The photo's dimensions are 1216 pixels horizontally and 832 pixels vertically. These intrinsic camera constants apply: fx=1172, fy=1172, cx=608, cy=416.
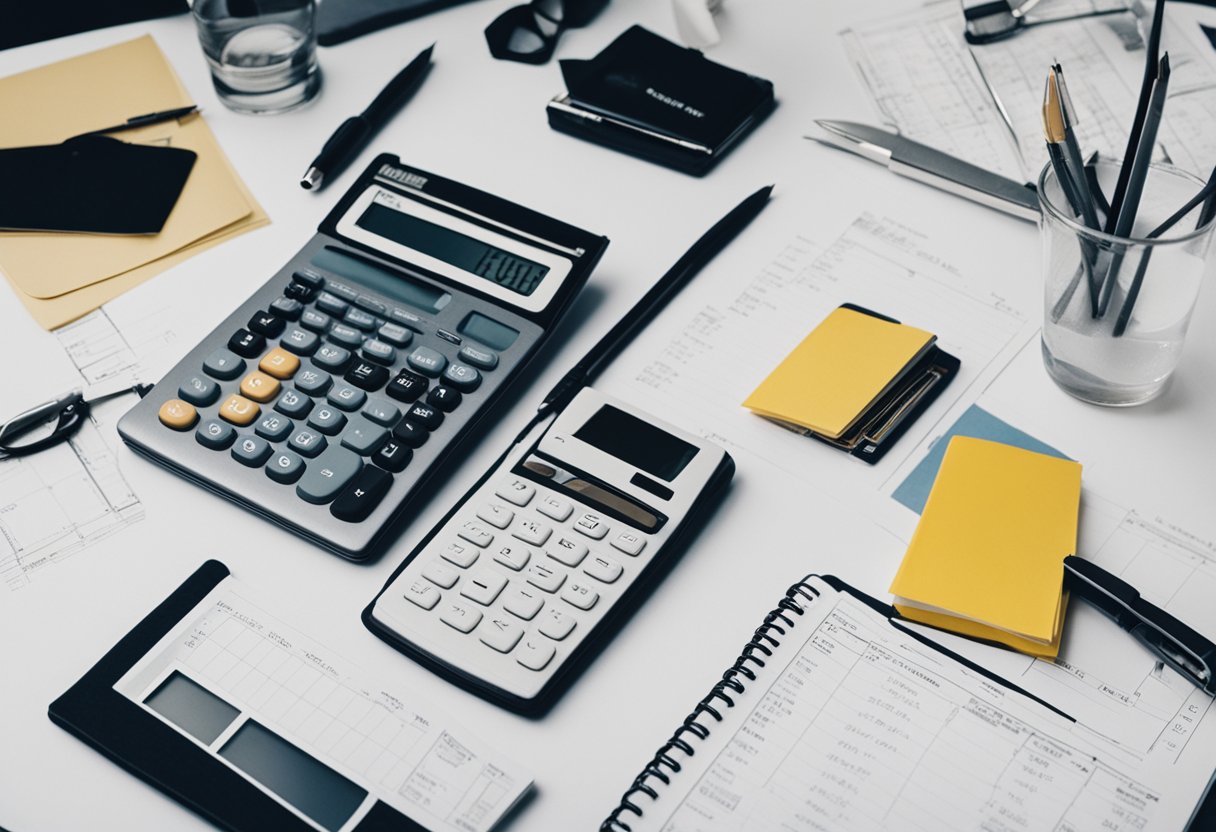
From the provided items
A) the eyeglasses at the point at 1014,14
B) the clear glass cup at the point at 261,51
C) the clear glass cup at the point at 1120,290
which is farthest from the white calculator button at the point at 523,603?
the eyeglasses at the point at 1014,14

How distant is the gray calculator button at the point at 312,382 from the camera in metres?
0.72

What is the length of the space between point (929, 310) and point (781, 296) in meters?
0.10

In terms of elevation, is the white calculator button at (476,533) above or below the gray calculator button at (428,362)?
below

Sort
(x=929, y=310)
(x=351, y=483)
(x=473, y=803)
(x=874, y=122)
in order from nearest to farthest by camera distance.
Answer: (x=473, y=803) → (x=351, y=483) → (x=929, y=310) → (x=874, y=122)

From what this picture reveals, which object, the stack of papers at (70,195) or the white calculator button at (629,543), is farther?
the stack of papers at (70,195)

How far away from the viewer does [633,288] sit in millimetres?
817

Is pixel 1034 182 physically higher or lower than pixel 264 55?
lower

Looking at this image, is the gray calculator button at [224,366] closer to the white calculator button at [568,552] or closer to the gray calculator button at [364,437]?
the gray calculator button at [364,437]

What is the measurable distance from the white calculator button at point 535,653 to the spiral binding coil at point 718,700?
0.24 feet

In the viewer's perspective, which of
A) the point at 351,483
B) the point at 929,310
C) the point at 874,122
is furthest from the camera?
the point at 874,122

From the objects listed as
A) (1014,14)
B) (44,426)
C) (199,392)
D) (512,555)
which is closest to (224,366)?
(199,392)

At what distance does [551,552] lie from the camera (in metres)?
0.63

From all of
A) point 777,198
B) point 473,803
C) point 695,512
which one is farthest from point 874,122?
point 473,803

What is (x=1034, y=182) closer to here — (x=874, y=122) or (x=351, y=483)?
(x=874, y=122)
